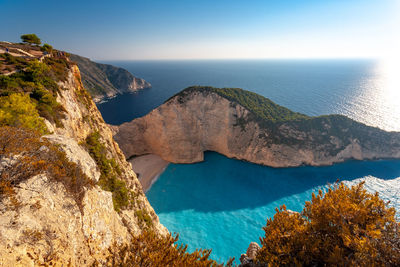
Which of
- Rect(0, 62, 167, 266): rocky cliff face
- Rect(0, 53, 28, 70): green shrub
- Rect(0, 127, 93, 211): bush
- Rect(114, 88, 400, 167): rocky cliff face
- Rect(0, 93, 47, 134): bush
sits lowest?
Rect(114, 88, 400, 167): rocky cliff face

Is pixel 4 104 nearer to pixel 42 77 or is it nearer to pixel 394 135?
pixel 42 77

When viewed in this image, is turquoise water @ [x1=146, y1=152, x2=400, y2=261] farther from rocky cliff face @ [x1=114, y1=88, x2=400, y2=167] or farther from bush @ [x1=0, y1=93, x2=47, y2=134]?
bush @ [x1=0, y1=93, x2=47, y2=134]

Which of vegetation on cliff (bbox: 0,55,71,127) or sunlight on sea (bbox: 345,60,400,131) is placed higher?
vegetation on cliff (bbox: 0,55,71,127)

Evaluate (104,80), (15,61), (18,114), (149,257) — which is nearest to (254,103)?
(15,61)

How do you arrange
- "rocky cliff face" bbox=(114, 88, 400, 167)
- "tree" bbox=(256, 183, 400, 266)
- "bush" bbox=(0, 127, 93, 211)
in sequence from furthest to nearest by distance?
1. "rocky cliff face" bbox=(114, 88, 400, 167)
2. "tree" bbox=(256, 183, 400, 266)
3. "bush" bbox=(0, 127, 93, 211)

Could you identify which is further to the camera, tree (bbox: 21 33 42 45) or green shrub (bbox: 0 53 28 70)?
tree (bbox: 21 33 42 45)

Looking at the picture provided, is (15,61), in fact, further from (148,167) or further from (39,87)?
(148,167)

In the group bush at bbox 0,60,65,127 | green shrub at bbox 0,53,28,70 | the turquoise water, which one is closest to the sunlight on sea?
the turquoise water
